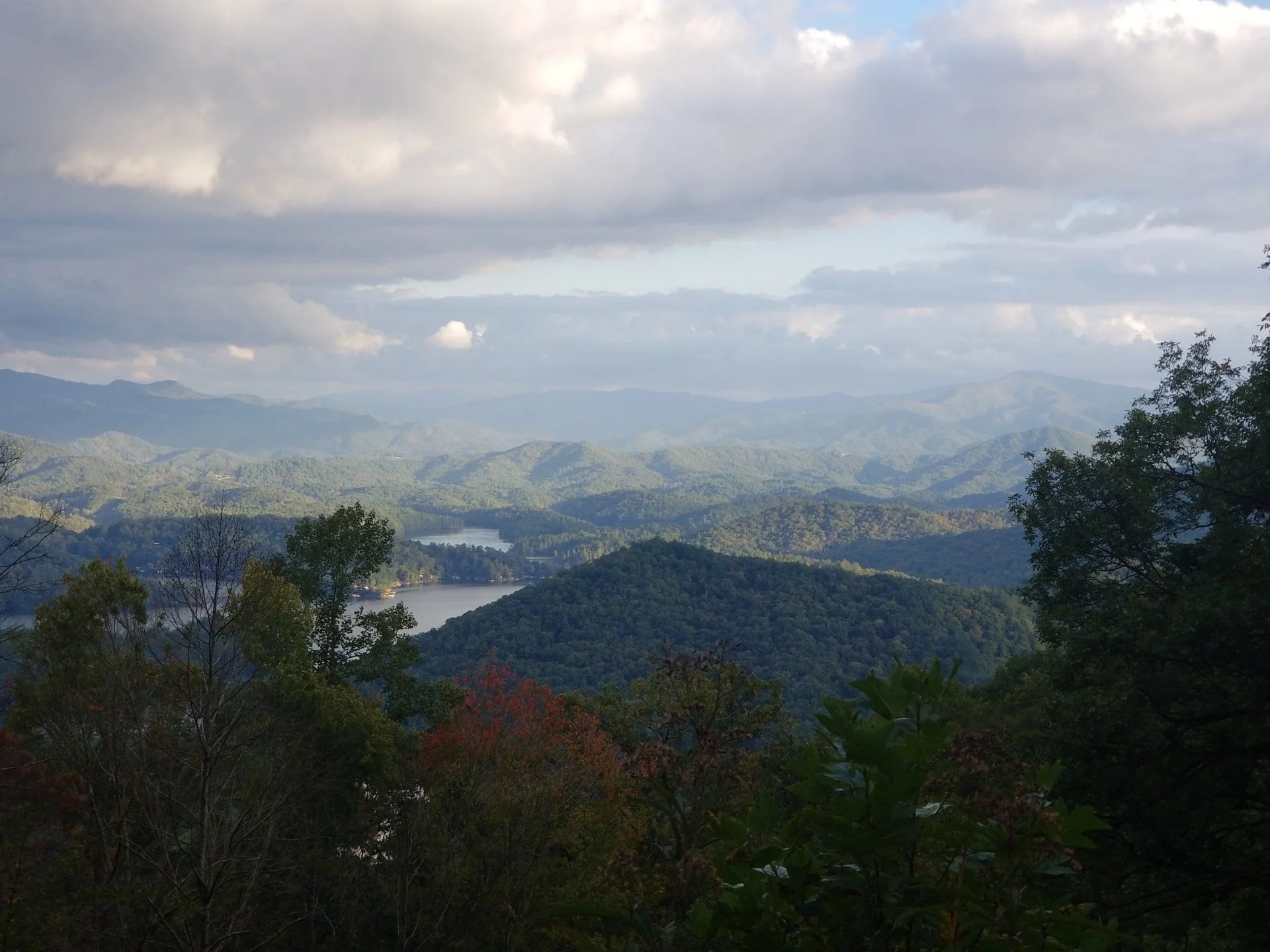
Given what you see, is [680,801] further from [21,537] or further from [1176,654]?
[21,537]

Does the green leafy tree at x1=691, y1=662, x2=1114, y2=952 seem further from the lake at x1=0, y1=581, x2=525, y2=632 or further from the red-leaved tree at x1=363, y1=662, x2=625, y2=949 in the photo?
the lake at x1=0, y1=581, x2=525, y2=632

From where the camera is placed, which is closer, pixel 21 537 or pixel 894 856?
pixel 894 856

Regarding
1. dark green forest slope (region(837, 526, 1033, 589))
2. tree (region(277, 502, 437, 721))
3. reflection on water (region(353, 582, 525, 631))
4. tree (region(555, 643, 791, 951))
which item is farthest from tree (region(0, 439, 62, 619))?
dark green forest slope (region(837, 526, 1033, 589))

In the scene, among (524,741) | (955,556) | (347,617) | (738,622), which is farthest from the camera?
(955,556)

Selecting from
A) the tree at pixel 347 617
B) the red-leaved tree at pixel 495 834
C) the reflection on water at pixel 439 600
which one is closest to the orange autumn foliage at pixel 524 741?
the red-leaved tree at pixel 495 834

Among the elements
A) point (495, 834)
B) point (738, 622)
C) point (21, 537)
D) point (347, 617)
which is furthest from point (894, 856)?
point (738, 622)

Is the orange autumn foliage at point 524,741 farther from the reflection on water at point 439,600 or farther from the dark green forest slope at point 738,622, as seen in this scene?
the reflection on water at point 439,600
